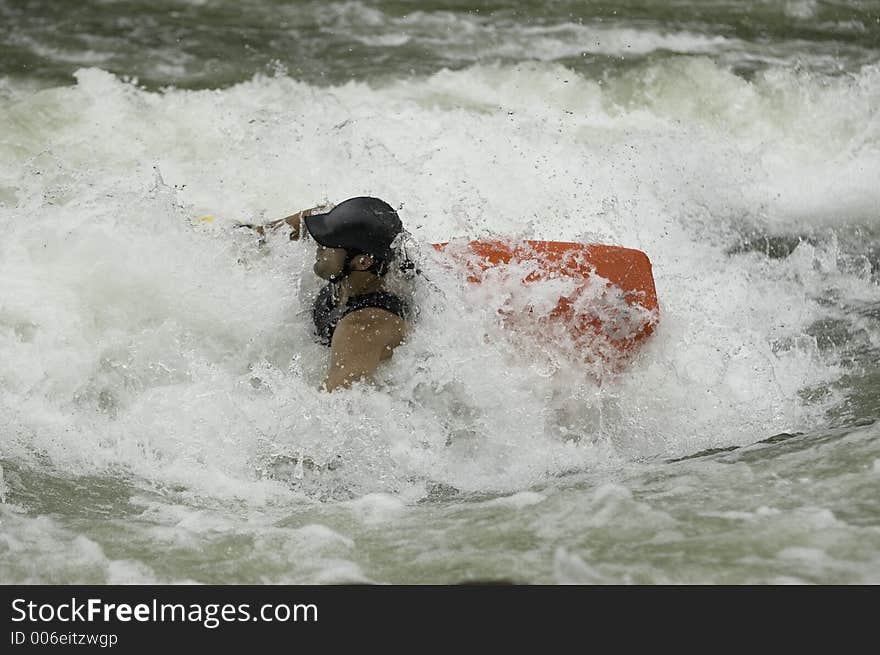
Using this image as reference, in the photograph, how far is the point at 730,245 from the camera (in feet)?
18.6

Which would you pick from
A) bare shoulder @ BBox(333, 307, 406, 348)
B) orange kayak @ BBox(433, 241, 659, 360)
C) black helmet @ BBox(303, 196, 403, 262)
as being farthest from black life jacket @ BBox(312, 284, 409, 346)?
orange kayak @ BBox(433, 241, 659, 360)

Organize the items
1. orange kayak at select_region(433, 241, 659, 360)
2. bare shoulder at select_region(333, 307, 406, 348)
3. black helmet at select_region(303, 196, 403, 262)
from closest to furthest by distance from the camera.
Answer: black helmet at select_region(303, 196, 403, 262) → bare shoulder at select_region(333, 307, 406, 348) → orange kayak at select_region(433, 241, 659, 360)

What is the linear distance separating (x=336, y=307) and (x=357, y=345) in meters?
0.24

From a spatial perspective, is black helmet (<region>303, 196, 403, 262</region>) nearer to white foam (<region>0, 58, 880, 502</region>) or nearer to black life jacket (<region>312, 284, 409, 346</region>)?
black life jacket (<region>312, 284, 409, 346</region>)

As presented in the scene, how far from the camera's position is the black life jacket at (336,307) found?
3639 mm

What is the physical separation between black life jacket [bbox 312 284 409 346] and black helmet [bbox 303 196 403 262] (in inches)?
6.5

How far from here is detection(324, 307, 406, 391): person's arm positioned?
3578mm

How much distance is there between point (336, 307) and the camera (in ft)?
12.3

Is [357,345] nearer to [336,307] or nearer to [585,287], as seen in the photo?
[336,307]

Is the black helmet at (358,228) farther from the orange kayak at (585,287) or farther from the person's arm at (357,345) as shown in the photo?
the orange kayak at (585,287)

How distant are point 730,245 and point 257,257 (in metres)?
2.74

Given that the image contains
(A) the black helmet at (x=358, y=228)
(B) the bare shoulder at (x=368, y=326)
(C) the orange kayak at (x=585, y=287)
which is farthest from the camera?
(C) the orange kayak at (x=585, y=287)

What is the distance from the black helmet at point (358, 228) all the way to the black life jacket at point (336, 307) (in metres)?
0.17

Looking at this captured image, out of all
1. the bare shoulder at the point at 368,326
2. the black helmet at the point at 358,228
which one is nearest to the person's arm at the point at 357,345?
the bare shoulder at the point at 368,326
